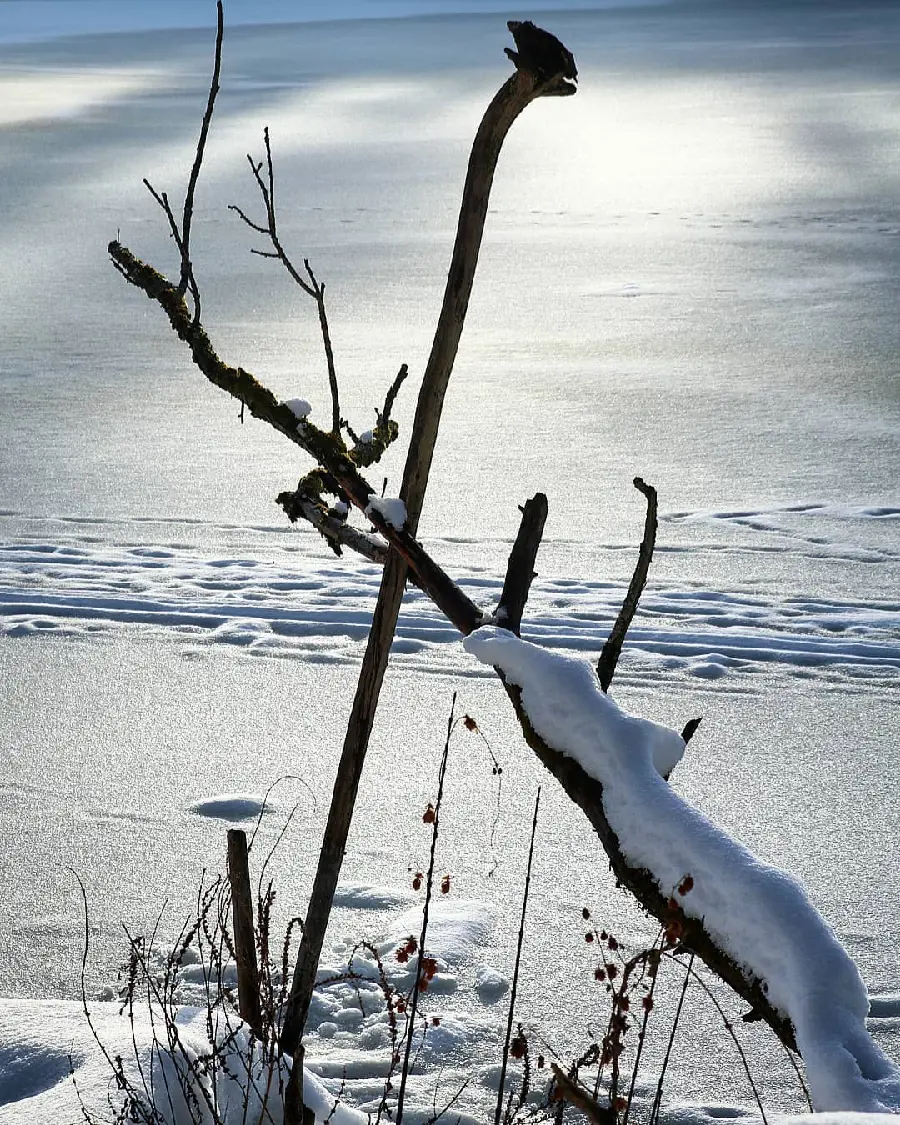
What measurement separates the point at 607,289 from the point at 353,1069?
9.39m

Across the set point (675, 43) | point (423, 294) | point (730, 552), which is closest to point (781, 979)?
point (730, 552)

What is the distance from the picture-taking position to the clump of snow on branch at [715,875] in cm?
147

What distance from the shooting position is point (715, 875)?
166 cm

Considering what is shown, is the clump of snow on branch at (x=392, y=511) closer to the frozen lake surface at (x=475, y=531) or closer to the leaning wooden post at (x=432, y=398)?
the leaning wooden post at (x=432, y=398)

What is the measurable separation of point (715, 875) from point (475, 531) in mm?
5096

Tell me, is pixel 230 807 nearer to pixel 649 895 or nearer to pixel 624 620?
pixel 624 620

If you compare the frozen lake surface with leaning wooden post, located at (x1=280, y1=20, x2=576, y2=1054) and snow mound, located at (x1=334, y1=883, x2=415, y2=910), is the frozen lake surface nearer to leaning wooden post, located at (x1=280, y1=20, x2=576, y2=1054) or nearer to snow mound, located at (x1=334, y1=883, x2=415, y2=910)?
snow mound, located at (x1=334, y1=883, x2=415, y2=910)

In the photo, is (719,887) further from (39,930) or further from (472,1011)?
(39,930)

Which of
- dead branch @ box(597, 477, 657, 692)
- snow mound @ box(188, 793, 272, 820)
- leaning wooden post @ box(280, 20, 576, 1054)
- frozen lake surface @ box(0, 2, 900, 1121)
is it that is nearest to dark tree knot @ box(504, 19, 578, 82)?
leaning wooden post @ box(280, 20, 576, 1054)

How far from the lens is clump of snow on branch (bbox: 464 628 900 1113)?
4.81 feet

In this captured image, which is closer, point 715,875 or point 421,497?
point 715,875

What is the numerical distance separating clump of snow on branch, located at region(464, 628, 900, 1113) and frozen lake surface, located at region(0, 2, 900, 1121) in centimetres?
150

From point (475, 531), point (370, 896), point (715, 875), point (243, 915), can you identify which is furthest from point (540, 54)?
point (475, 531)

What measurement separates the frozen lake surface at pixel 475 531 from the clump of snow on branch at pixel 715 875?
1503mm
